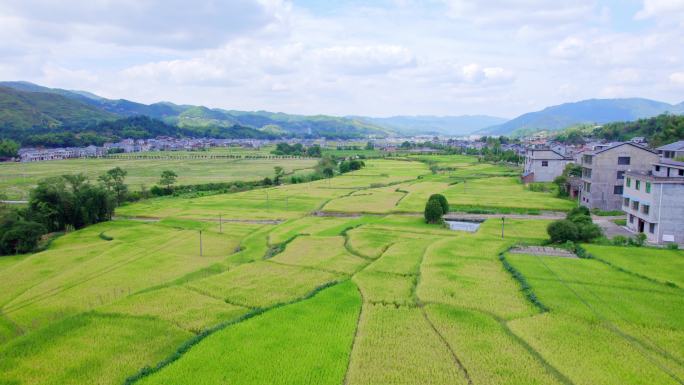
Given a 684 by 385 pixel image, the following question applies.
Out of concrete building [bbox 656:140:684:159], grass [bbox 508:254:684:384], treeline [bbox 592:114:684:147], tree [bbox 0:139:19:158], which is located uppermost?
treeline [bbox 592:114:684:147]

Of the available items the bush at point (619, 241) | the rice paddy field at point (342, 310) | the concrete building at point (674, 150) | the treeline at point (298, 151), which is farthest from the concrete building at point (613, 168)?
the treeline at point (298, 151)

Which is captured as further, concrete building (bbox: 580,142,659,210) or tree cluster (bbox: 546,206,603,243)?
concrete building (bbox: 580,142,659,210)

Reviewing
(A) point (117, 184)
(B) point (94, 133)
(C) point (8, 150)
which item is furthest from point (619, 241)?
(B) point (94, 133)

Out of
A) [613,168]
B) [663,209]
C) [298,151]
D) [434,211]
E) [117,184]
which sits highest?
[613,168]

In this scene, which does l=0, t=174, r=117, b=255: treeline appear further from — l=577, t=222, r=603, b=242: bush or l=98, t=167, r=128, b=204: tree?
l=577, t=222, r=603, b=242: bush

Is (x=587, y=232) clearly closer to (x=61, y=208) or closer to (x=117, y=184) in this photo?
(x=61, y=208)

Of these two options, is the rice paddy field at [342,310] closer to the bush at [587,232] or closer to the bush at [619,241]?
the bush at [619,241]

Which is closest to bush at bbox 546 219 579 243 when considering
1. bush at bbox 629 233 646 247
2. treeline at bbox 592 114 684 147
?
bush at bbox 629 233 646 247
